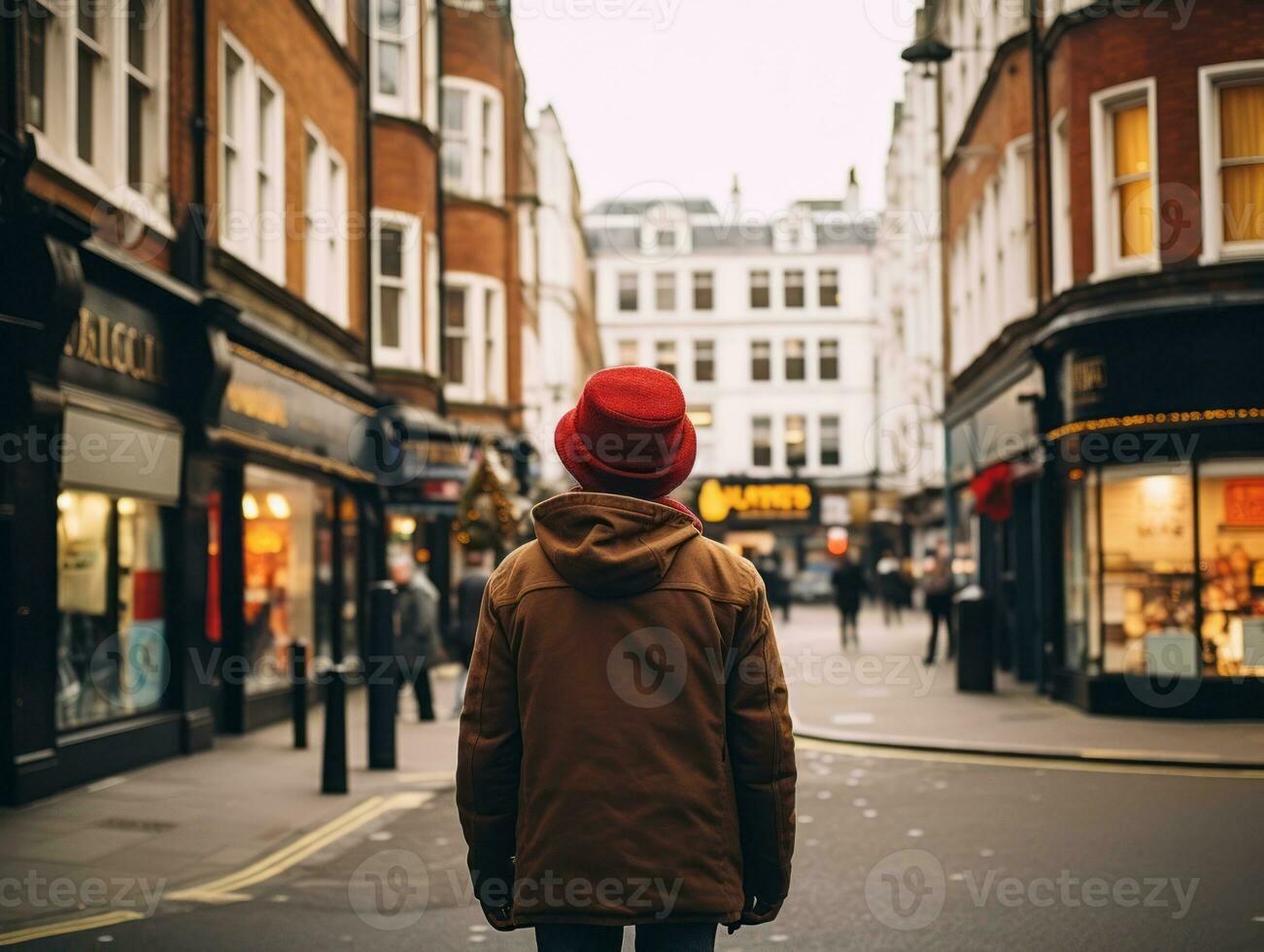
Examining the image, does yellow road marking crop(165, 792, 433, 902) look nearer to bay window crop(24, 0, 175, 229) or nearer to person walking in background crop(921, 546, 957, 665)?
bay window crop(24, 0, 175, 229)

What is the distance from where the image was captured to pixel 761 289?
70.3m

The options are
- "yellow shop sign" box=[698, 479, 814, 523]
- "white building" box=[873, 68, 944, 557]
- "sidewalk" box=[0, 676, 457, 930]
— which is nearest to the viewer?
"sidewalk" box=[0, 676, 457, 930]

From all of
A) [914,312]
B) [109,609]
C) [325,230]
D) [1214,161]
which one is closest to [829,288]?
[914,312]

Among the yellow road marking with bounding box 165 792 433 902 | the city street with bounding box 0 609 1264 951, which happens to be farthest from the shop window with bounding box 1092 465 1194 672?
the yellow road marking with bounding box 165 792 433 902

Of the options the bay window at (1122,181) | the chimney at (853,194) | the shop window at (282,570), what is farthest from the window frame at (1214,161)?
the chimney at (853,194)

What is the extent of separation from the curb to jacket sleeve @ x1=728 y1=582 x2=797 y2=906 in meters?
9.32

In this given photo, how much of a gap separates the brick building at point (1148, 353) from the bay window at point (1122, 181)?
0.07 ft

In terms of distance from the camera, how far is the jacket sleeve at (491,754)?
3195 mm

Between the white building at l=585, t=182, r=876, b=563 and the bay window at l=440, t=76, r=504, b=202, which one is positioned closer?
the bay window at l=440, t=76, r=504, b=202

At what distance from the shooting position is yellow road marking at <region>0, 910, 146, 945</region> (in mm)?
6297

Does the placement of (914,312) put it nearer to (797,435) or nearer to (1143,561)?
(797,435)

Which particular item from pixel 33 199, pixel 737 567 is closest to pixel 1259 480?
pixel 33 199

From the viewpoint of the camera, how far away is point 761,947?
6246mm

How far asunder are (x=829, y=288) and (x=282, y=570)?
5614 centimetres
